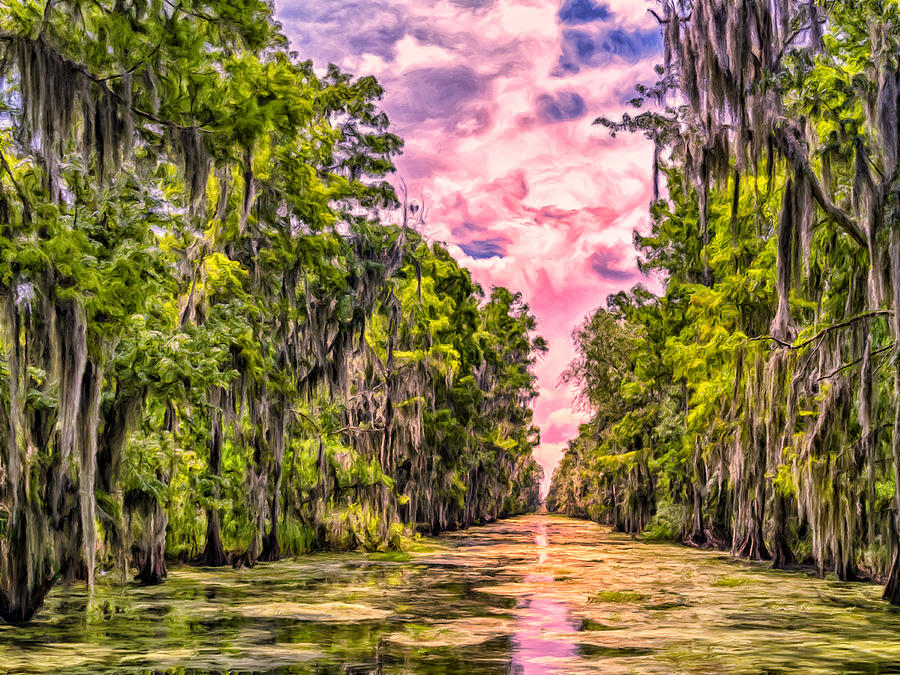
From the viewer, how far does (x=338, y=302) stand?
22.0 meters

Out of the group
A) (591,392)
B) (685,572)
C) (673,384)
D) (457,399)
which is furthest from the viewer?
(591,392)

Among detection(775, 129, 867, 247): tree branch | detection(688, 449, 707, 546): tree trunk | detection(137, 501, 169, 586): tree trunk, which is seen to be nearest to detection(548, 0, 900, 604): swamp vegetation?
detection(775, 129, 867, 247): tree branch

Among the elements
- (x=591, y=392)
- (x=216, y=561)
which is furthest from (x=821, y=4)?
(x=591, y=392)

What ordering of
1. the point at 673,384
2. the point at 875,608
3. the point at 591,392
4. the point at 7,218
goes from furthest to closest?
the point at 591,392 → the point at 673,384 → the point at 875,608 → the point at 7,218

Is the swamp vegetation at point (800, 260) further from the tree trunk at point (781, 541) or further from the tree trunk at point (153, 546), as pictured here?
the tree trunk at point (153, 546)

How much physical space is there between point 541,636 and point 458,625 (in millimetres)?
1192

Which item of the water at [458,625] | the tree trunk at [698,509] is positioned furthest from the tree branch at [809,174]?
the tree trunk at [698,509]

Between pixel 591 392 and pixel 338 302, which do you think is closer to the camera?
pixel 338 302

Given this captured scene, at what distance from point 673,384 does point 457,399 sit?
31.8 ft

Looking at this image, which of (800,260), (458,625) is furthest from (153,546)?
(800,260)

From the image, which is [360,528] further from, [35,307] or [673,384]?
[35,307]

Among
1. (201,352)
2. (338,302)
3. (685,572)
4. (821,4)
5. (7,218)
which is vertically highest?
(821,4)

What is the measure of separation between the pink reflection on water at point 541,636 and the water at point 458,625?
0.09 feet

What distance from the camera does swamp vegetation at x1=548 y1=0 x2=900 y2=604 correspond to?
39.4 ft
